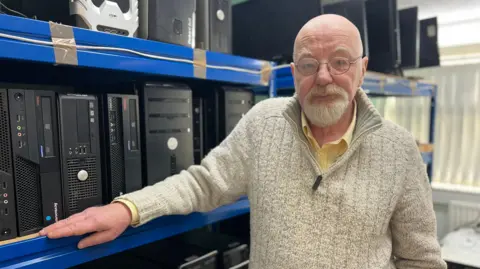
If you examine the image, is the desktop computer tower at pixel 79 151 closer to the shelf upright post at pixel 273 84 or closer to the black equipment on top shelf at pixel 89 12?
the black equipment on top shelf at pixel 89 12

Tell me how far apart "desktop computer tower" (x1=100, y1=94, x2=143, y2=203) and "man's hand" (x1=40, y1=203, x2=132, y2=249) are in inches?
4.7

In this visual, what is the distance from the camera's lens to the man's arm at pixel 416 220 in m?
0.91

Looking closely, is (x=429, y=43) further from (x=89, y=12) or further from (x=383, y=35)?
(x=89, y=12)

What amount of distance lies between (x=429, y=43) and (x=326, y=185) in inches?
90.5

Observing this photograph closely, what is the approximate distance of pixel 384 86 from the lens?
1910mm

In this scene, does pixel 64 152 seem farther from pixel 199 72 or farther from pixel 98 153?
pixel 199 72

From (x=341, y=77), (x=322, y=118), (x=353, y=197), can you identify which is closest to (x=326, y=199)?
(x=353, y=197)

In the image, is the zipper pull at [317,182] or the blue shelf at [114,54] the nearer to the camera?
the blue shelf at [114,54]

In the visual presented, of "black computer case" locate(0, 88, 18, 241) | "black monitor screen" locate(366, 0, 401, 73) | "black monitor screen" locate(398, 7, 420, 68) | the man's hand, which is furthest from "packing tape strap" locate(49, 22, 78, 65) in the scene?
"black monitor screen" locate(398, 7, 420, 68)

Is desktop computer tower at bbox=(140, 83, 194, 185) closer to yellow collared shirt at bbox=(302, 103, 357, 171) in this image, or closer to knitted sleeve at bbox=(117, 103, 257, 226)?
knitted sleeve at bbox=(117, 103, 257, 226)

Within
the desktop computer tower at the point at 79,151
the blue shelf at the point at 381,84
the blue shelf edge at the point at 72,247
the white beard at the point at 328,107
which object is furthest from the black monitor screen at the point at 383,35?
the desktop computer tower at the point at 79,151

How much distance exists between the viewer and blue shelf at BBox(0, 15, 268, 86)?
71 centimetres

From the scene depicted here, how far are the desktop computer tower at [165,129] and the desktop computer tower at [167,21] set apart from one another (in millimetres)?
142

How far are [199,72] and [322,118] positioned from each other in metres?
0.39
